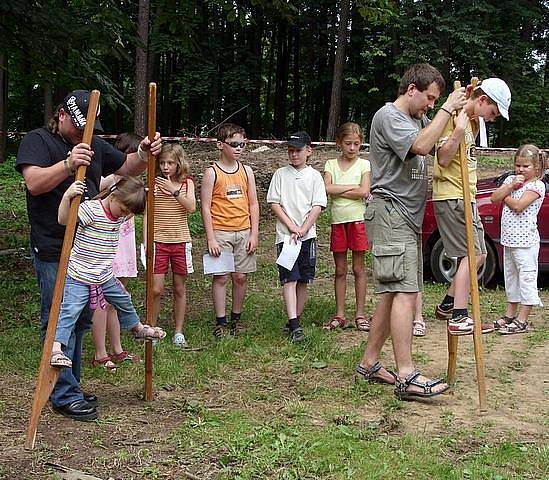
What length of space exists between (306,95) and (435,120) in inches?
1337

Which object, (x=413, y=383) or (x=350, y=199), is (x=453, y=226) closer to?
(x=413, y=383)

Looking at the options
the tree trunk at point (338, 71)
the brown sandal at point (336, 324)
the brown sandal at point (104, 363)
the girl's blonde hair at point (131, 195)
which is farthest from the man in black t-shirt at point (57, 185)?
the tree trunk at point (338, 71)

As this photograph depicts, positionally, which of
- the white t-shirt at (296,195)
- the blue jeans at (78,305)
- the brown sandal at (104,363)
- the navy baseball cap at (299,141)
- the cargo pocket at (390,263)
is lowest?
the brown sandal at (104,363)

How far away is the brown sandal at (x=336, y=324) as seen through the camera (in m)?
7.06

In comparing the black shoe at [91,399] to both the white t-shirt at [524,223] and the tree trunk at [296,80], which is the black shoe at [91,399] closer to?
the white t-shirt at [524,223]

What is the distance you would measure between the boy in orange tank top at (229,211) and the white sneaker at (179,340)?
36 cm

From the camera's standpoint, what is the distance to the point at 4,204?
47.2 ft

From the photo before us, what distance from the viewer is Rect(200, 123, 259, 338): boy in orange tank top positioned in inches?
263

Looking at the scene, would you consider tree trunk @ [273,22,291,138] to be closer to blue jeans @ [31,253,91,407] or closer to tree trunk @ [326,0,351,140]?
tree trunk @ [326,0,351,140]

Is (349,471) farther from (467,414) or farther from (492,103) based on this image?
(492,103)

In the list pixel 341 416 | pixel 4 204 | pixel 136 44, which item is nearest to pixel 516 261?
pixel 341 416

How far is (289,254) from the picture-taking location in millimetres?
6660

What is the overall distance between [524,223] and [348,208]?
1615mm

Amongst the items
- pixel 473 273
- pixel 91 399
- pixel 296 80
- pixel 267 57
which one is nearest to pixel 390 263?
pixel 473 273
